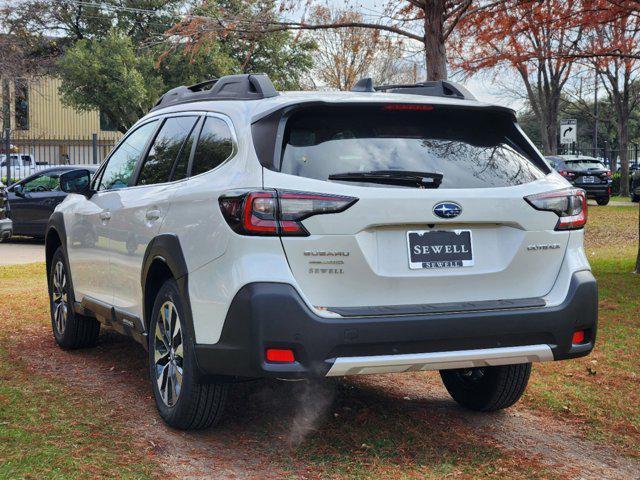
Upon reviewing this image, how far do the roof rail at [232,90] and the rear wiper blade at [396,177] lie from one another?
2.52 feet

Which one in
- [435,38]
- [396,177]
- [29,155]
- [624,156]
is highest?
[29,155]

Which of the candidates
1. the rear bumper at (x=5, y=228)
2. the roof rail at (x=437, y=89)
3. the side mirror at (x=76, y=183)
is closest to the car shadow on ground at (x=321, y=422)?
the side mirror at (x=76, y=183)

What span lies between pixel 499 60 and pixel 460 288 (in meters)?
9.64

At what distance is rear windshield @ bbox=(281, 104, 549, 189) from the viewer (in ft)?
14.7

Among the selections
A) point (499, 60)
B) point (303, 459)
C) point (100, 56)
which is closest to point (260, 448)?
point (303, 459)

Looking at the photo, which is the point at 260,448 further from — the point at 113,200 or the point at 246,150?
the point at 113,200

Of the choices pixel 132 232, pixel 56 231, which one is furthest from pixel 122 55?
pixel 132 232

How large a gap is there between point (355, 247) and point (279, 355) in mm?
604

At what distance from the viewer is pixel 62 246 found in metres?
7.34

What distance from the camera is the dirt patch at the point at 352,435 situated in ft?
15.0

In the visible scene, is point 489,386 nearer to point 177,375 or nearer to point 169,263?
point 177,375

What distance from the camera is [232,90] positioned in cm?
523

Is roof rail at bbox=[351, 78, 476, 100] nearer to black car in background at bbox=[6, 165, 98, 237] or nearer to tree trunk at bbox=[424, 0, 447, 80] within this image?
tree trunk at bbox=[424, 0, 447, 80]

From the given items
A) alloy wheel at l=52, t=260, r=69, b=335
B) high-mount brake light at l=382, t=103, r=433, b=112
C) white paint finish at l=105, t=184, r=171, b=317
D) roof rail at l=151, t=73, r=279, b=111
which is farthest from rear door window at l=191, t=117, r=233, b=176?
alloy wheel at l=52, t=260, r=69, b=335
